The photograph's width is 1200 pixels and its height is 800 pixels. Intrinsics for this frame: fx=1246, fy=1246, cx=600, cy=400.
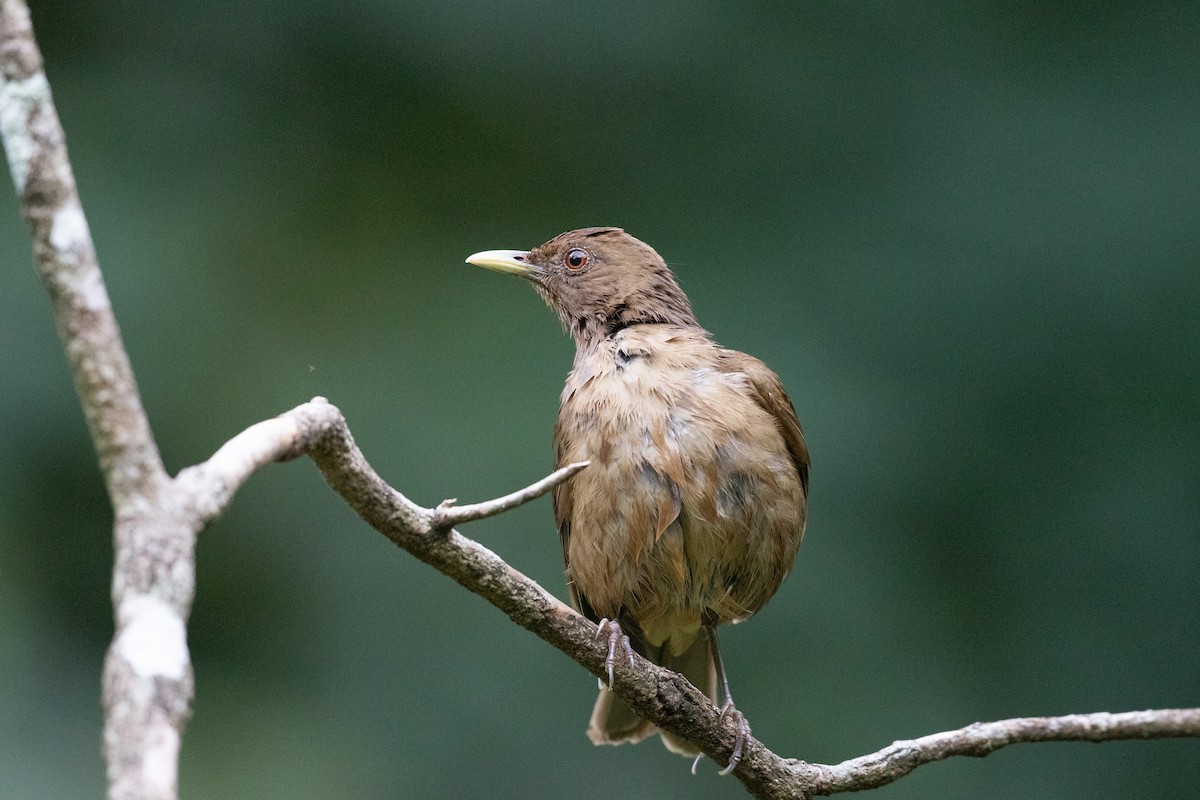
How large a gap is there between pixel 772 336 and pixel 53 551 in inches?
131

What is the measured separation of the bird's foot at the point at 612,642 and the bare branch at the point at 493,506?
793mm

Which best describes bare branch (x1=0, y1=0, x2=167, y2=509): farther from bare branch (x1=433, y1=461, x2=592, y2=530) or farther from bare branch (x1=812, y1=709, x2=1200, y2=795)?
bare branch (x1=812, y1=709, x2=1200, y2=795)

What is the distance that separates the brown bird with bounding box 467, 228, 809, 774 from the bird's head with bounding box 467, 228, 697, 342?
2.0 inches

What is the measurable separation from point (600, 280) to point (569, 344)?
5.03ft

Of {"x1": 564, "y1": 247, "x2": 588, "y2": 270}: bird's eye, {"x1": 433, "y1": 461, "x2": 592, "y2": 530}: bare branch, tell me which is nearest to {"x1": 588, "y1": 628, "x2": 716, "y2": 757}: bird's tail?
{"x1": 564, "y1": 247, "x2": 588, "y2": 270}: bird's eye

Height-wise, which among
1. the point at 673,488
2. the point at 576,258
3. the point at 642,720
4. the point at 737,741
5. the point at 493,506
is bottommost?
the point at 737,741

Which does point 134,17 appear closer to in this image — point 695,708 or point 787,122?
point 787,122

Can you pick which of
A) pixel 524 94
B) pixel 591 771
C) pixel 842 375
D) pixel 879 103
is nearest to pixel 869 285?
pixel 842 375

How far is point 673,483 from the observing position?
3.45m

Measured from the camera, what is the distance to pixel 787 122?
636 cm

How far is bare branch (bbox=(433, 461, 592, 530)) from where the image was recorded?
2.16m

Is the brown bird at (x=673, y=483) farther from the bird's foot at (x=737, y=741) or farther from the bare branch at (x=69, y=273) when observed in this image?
the bare branch at (x=69, y=273)

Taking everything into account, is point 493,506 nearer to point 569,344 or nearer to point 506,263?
point 506,263

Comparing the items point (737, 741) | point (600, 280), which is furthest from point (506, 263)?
point (737, 741)
